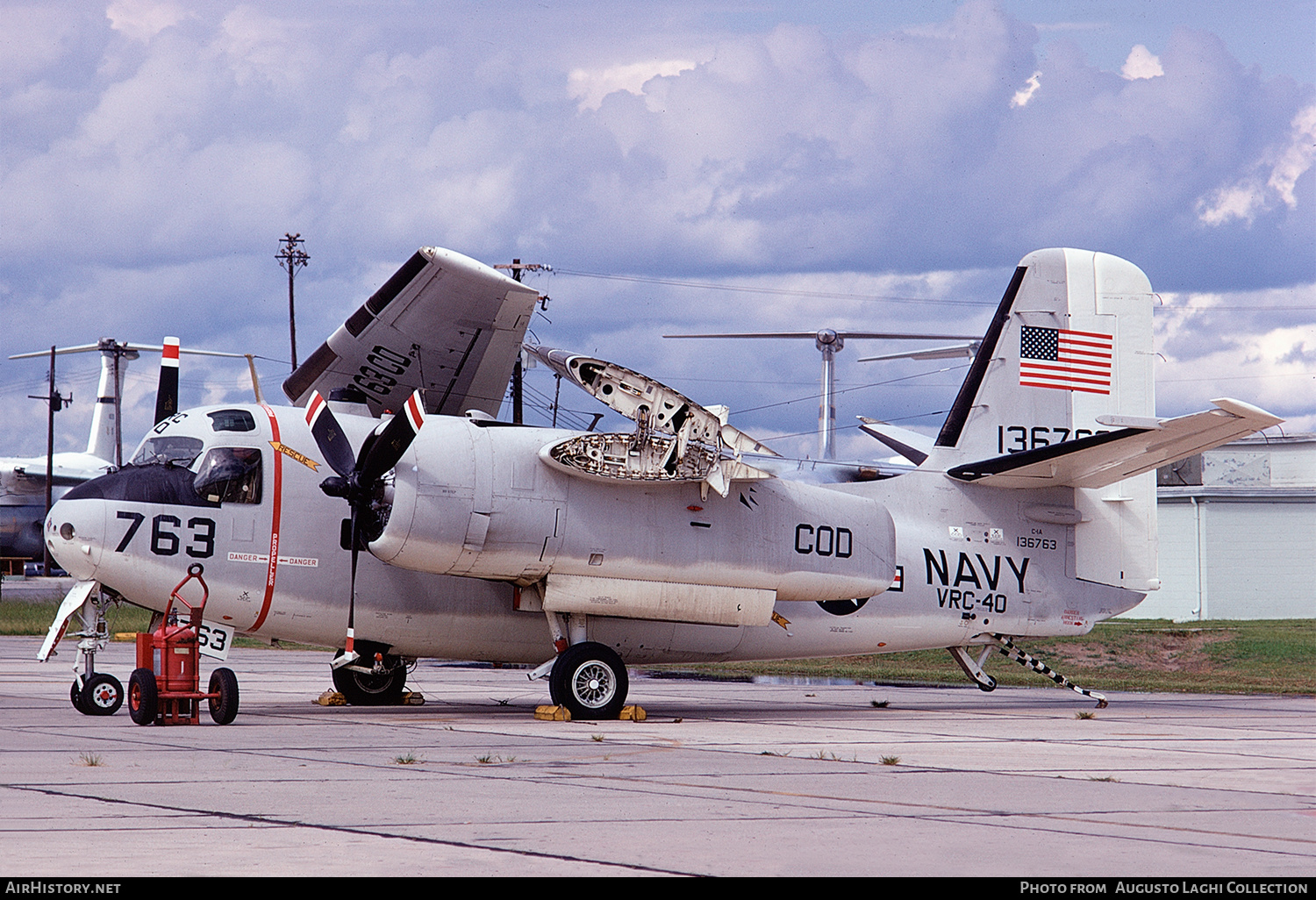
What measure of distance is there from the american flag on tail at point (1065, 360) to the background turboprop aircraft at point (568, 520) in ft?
1.24

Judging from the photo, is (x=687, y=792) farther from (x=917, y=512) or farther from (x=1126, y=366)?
(x=1126, y=366)

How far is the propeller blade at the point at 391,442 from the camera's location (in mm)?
17156

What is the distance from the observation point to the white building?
54.9m

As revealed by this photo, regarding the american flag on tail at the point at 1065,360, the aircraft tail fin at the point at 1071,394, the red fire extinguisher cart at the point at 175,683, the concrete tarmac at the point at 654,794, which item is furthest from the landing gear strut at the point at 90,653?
the american flag on tail at the point at 1065,360


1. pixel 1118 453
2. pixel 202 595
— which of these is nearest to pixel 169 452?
pixel 202 595

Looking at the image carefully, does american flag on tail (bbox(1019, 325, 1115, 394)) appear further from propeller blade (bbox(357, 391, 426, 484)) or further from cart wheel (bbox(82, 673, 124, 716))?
cart wheel (bbox(82, 673, 124, 716))

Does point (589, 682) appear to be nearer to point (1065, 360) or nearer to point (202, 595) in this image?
point (202, 595)

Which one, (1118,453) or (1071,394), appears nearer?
(1118,453)

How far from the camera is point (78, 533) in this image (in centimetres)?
1738

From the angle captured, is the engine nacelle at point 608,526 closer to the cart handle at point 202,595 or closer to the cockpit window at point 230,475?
the cockpit window at point 230,475

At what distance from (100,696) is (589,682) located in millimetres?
6124

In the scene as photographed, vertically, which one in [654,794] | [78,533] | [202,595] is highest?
[78,533]
